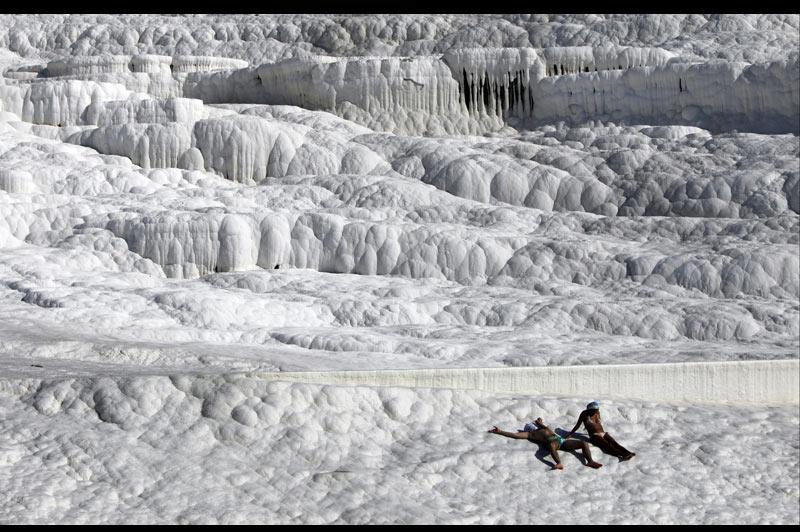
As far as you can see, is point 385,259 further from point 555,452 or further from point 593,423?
point 555,452

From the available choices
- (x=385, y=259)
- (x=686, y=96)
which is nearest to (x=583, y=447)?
(x=385, y=259)

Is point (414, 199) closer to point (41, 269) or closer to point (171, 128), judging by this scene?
point (171, 128)

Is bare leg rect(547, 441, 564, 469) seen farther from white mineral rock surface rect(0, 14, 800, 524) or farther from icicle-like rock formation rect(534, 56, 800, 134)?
icicle-like rock formation rect(534, 56, 800, 134)

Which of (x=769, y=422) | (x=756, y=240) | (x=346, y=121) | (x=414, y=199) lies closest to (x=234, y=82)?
(x=346, y=121)

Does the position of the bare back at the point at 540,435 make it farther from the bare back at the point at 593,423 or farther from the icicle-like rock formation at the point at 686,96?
the icicle-like rock formation at the point at 686,96

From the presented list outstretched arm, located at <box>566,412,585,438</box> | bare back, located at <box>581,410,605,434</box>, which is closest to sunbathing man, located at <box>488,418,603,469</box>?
outstretched arm, located at <box>566,412,585,438</box>

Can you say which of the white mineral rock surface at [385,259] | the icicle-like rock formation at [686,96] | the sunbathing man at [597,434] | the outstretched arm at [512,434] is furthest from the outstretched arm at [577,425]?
the icicle-like rock formation at [686,96]
